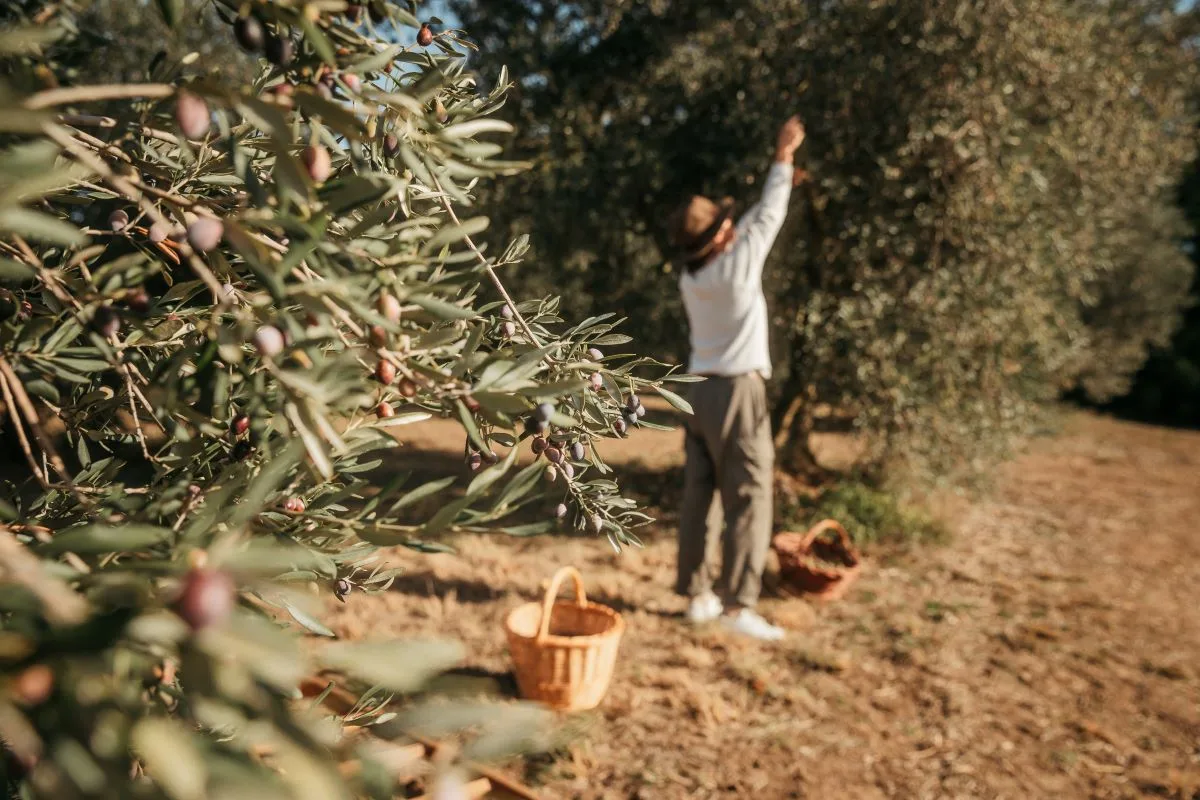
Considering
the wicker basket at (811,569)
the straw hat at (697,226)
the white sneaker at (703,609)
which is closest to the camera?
the straw hat at (697,226)

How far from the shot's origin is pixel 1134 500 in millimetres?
7090

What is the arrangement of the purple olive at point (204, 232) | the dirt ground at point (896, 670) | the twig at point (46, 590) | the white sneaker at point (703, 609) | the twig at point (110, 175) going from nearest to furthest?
the twig at point (46, 590)
the twig at point (110, 175)
the purple olive at point (204, 232)
the dirt ground at point (896, 670)
the white sneaker at point (703, 609)

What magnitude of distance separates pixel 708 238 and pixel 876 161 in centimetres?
184

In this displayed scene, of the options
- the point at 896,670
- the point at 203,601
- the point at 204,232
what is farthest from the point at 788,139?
the point at 203,601

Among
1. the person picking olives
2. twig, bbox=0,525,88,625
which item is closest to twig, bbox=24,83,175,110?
twig, bbox=0,525,88,625

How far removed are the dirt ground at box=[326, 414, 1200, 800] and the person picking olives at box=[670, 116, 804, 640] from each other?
0.29 m

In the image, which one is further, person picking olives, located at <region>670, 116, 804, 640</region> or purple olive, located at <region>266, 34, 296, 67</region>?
person picking olives, located at <region>670, 116, 804, 640</region>

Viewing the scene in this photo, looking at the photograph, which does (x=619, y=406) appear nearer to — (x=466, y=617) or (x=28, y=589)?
(x=28, y=589)

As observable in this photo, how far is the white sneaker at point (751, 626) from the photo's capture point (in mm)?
3816

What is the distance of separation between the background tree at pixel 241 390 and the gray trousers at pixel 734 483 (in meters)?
2.71

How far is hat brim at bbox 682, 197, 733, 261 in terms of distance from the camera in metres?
3.70

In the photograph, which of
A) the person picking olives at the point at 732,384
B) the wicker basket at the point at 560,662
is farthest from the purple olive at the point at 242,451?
the person picking olives at the point at 732,384

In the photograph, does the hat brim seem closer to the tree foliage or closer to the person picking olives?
the person picking olives

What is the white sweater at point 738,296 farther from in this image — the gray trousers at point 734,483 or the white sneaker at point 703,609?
the white sneaker at point 703,609
